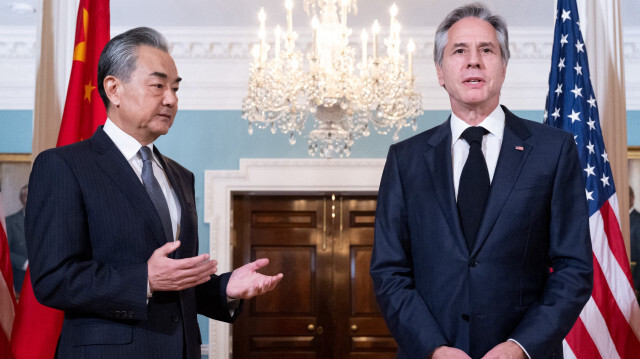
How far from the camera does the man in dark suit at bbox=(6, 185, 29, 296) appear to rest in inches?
211

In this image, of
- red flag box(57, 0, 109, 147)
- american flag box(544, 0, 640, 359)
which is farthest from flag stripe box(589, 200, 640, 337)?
red flag box(57, 0, 109, 147)

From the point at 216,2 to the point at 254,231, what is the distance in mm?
2085

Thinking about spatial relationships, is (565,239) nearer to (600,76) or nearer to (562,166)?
(562,166)

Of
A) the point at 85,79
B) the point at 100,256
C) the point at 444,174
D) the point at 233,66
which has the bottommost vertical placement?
the point at 100,256

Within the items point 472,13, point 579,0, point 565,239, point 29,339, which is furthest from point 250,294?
point 579,0

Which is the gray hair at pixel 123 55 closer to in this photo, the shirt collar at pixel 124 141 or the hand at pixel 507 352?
the shirt collar at pixel 124 141

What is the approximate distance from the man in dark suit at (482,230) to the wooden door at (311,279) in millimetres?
4135

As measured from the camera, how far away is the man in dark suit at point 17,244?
17.6 ft

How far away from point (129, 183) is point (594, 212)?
2.15 metres

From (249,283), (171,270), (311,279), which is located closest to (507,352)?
(249,283)

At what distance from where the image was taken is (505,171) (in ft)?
5.54

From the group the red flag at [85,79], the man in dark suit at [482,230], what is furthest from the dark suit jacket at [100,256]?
the red flag at [85,79]

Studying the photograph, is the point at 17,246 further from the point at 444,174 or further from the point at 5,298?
the point at 444,174

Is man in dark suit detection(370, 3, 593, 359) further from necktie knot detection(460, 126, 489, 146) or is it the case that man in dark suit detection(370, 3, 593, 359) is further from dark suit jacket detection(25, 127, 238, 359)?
dark suit jacket detection(25, 127, 238, 359)
